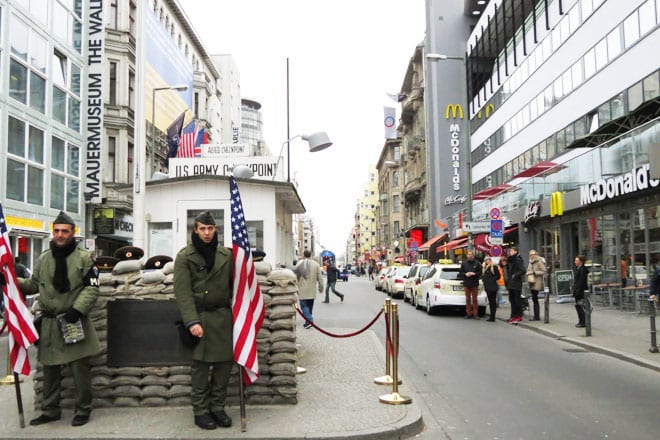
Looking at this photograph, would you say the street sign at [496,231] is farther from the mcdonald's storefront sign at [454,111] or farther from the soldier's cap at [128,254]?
the mcdonald's storefront sign at [454,111]

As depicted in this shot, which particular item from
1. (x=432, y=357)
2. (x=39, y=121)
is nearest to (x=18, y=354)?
(x=432, y=357)

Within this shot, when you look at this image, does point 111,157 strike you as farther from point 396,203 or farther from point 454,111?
point 396,203

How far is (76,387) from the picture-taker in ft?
19.2

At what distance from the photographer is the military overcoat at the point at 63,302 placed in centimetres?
571

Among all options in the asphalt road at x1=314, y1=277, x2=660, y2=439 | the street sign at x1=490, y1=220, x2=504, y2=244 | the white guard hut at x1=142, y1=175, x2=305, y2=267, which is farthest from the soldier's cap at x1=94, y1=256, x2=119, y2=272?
the street sign at x1=490, y1=220, x2=504, y2=244

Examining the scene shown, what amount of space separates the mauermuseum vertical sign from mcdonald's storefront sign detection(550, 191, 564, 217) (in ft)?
57.9

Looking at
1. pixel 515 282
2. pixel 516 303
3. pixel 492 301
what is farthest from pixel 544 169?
pixel 516 303

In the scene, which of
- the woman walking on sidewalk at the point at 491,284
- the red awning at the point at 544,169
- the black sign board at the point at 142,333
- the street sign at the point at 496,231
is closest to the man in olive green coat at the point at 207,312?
the black sign board at the point at 142,333

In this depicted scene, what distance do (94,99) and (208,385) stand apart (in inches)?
919

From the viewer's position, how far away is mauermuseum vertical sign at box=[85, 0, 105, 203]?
1022 inches

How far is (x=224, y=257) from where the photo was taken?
5.79 metres

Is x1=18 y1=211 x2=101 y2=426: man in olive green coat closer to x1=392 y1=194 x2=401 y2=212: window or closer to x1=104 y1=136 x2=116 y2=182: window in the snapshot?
x1=104 y1=136 x2=116 y2=182: window

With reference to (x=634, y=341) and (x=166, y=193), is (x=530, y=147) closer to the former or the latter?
(x=634, y=341)

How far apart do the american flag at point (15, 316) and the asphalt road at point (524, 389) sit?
12.6 ft
